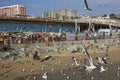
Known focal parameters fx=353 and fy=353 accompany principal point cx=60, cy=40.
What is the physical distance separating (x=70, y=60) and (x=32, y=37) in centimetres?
699

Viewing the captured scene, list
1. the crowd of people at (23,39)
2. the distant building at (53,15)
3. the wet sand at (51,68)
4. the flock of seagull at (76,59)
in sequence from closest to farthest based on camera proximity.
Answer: the wet sand at (51,68) → the flock of seagull at (76,59) → the crowd of people at (23,39) → the distant building at (53,15)

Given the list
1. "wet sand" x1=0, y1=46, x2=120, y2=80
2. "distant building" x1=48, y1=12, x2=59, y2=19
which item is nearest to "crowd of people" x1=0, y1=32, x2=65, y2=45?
"wet sand" x1=0, y1=46, x2=120, y2=80

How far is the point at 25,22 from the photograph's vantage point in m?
64.5

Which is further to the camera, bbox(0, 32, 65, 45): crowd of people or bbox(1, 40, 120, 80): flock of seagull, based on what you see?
bbox(0, 32, 65, 45): crowd of people

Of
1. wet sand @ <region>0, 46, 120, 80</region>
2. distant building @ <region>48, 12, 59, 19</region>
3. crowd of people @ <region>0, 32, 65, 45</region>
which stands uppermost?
distant building @ <region>48, 12, 59, 19</region>

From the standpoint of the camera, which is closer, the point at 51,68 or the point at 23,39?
the point at 51,68

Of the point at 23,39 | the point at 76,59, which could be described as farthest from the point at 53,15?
the point at 76,59

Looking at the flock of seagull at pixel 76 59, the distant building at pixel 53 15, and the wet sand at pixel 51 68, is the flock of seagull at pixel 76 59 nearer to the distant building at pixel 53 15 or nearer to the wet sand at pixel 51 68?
the wet sand at pixel 51 68

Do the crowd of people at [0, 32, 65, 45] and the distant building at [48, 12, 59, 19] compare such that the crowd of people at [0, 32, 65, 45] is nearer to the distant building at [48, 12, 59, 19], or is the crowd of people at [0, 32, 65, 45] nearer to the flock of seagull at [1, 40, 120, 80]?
the flock of seagull at [1, 40, 120, 80]

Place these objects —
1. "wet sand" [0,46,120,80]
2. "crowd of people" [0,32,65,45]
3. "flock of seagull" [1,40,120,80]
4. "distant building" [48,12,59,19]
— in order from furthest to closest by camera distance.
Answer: "distant building" [48,12,59,19] → "crowd of people" [0,32,65,45] → "flock of seagull" [1,40,120,80] → "wet sand" [0,46,120,80]

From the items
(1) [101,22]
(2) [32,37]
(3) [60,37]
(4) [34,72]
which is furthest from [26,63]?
(1) [101,22]

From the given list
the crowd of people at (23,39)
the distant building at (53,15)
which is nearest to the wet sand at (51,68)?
the crowd of people at (23,39)

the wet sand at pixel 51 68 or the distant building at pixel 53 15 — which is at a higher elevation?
the distant building at pixel 53 15

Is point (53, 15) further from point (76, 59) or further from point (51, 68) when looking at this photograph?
point (51, 68)
